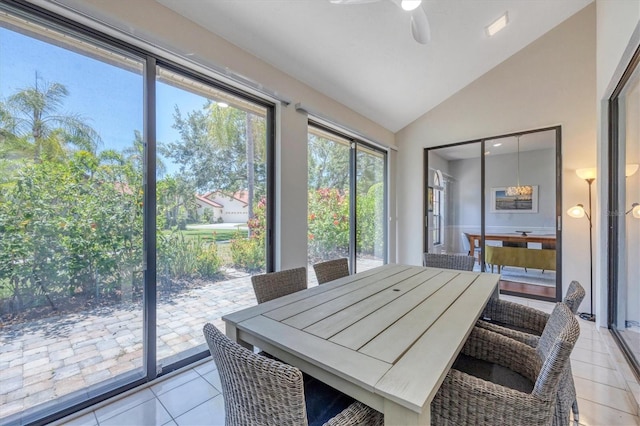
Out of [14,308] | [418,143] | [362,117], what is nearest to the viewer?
[14,308]

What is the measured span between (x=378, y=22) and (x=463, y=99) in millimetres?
2475

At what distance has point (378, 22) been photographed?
8.82 ft

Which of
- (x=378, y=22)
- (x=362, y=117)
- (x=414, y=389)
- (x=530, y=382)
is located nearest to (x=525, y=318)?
(x=530, y=382)

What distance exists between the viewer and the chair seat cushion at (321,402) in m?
1.12

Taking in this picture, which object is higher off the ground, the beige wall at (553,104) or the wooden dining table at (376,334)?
the beige wall at (553,104)

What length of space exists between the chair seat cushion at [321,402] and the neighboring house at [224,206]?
5.34 ft

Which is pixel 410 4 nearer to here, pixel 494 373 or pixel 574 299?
pixel 574 299

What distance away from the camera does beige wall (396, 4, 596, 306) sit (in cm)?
355

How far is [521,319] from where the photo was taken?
1876mm

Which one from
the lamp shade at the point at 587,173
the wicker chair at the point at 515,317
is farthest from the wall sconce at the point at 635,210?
the lamp shade at the point at 587,173

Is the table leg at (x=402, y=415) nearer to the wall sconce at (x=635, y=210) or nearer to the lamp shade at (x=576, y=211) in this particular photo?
the wall sconce at (x=635, y=210)

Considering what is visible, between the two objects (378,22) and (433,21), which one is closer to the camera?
(378,22)

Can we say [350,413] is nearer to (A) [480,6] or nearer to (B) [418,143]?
(A) [480,6]

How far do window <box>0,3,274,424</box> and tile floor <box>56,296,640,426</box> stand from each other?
4.6 inches
